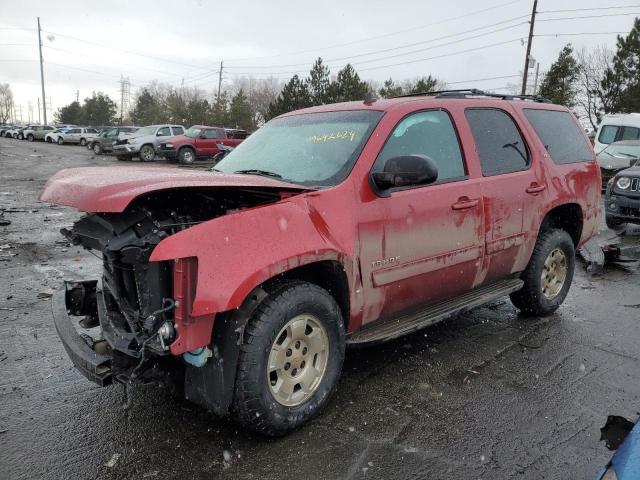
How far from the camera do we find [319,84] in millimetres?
35594

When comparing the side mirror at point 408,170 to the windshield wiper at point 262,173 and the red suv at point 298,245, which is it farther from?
the windshield wiper at point 262,173

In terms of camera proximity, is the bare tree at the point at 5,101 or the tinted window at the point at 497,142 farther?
the bare tree at the point at 5,101

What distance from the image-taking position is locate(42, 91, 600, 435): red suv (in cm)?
253

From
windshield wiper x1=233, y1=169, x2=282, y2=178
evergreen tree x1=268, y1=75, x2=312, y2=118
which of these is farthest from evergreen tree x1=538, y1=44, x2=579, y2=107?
windshield wiper x1=233, y1=169, x2=282, y2=178

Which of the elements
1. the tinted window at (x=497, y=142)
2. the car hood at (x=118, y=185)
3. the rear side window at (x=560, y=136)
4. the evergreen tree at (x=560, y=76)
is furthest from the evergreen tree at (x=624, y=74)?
the car hood at (x=118, y=185)

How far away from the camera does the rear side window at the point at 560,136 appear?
15.4ft

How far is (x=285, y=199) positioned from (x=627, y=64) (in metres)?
42.2

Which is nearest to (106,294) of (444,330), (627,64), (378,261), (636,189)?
(378,261)

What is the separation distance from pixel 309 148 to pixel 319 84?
1323 inches

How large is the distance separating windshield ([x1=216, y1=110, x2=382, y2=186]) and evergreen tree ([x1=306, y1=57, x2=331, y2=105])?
Answer: 105 feet

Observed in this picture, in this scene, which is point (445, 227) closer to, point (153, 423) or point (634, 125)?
point (153, 423)

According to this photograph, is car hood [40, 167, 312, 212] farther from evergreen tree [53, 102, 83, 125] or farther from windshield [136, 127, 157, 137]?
evergreen tree [53, 102, 83, 125]

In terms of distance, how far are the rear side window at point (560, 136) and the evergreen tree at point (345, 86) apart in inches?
1221

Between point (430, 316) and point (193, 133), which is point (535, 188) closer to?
point (430, 316)
